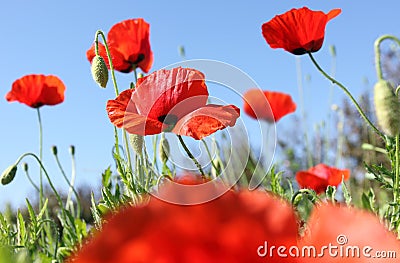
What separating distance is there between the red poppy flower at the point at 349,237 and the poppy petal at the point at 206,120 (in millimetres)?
521

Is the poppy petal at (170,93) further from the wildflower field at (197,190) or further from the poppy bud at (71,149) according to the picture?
the poppy bud at (71,149)

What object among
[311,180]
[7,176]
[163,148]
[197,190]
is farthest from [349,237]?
[311,180]

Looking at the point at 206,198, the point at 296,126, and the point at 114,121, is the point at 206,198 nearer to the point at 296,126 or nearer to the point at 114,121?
the point at 114,121

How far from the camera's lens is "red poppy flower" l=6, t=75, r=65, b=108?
5.30 feet

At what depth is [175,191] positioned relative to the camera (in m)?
0.15

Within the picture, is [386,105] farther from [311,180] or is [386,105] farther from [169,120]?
[311,180]

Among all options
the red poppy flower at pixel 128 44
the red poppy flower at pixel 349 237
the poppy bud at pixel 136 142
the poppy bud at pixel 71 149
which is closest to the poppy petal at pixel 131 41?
the red poppy flower at pixel 128 44

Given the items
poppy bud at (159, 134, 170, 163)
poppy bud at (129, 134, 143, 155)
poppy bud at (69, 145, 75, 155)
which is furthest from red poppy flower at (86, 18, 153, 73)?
poppy bud at (69, 145, 75, 155)

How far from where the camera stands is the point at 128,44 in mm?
1092

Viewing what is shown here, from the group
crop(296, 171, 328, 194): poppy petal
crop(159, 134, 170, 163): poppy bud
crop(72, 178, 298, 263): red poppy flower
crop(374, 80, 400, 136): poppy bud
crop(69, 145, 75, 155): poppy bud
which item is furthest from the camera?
crop(69, 145, 75, 155): poppy bud

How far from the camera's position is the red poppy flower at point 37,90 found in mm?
1615

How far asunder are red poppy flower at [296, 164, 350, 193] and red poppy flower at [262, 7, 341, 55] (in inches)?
13.3

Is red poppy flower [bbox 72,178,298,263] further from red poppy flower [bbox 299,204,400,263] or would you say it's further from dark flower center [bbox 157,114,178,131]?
dark flower center [bbox 157,114,178,131]

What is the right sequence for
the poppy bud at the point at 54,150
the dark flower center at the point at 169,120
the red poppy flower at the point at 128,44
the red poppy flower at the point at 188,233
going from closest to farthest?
the red poppy flower at the point at 188,233
the dark flower center at the point at 169,120
the red poppy flower at the point at 128,44
the poppy bud at the point at 54,150
